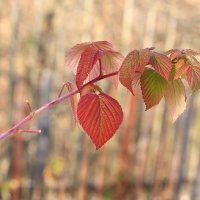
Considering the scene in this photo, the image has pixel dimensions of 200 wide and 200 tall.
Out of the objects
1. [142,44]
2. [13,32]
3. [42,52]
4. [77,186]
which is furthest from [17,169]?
[142,44]

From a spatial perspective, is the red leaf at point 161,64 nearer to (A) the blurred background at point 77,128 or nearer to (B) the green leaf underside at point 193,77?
(B) the green leaf underside at point 193,77

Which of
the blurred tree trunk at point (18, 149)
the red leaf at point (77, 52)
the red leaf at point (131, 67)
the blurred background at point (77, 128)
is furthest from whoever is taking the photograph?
the blurred background at point (77, 128)

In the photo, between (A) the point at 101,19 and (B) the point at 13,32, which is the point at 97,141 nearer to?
(B) the point at 13,32

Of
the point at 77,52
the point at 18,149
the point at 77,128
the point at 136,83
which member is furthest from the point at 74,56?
the point at 77,128

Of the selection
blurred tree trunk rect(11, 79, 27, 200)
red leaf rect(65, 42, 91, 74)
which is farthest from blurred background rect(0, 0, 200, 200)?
red leaf rect(65, 42, 91, 74)

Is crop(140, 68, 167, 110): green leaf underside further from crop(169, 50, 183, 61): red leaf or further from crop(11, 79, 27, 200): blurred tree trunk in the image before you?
crop(11, 79, 27, 200): blurred tree trunk

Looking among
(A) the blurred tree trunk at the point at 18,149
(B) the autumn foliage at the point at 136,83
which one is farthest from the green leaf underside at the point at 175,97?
(A) the blurred tree trunk at the point at 18,149
